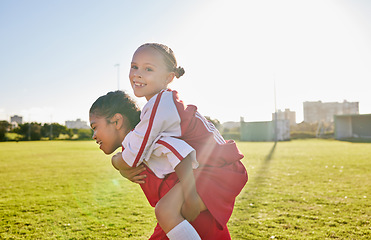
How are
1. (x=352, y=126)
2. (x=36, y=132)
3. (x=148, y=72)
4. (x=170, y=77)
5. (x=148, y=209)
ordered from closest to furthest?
1. (x=148, y=72)
2. (x=170, y=77)
3. (x=148, y=209)
4. (x=352, y=126)
5. (x=36, y=132)

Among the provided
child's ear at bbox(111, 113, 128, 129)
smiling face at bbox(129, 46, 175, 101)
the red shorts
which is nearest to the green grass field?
the red shorts

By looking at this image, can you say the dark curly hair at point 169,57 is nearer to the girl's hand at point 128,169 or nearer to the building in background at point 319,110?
the girl's hand at point 128,169

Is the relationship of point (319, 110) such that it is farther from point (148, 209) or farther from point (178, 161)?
point (178, 161)

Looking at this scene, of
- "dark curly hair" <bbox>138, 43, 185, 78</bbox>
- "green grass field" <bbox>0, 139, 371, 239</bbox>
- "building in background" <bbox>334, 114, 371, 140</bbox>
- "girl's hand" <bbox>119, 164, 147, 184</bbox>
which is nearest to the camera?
"girl's hand" <bbox>119, 164, 147, 184</bbox>

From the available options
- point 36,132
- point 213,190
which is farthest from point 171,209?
point 36,132

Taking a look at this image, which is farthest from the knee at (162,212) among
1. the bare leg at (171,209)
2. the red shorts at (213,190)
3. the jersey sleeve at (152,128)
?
the jersey sleeve at (152,128)

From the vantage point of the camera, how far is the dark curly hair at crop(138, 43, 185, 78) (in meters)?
1.95

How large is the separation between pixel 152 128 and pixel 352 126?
4647cm

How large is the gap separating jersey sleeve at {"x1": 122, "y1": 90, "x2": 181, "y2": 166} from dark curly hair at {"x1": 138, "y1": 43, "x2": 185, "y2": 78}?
1.30 ft

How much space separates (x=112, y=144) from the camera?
200cm

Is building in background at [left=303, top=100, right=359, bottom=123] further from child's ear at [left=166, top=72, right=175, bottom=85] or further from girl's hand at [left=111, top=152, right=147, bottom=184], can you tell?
girl's hand at [left=111, top=152, right=147, bottom=184]

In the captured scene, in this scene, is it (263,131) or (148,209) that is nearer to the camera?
(148,209)

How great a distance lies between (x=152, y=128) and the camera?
158cm

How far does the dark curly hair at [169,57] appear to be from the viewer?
6.39 ft
